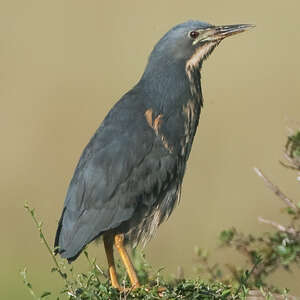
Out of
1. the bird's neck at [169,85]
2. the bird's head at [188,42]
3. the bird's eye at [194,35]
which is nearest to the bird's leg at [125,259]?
the bird's neck at [169,85]

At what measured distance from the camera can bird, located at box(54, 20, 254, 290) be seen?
5.36 metres

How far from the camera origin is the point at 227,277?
573 cm

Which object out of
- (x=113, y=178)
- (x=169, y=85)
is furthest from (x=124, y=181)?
(x=169, y=85)

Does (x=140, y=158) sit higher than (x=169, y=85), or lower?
A: lower

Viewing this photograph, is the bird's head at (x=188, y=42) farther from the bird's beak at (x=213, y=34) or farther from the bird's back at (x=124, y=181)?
the bird's back at (x=124, y=181)

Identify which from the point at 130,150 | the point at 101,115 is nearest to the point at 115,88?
the point at 101,115

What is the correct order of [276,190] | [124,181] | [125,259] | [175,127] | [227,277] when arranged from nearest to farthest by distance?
[276,190] → [125,259] → [124,181] → [175,127] → [227,277]

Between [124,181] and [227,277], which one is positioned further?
[227,277]

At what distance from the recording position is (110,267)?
5.29m

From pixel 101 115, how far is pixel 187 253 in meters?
2.61

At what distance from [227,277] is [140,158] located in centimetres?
92

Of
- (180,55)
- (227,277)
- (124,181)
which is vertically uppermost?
(180,55)

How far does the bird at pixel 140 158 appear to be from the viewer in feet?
17.6

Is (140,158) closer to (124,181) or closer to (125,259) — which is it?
(124,181)
